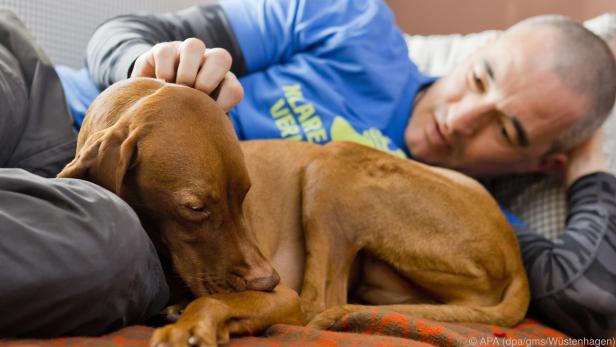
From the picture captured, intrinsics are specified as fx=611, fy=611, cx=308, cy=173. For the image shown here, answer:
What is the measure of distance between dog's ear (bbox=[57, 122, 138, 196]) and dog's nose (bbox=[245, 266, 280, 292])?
361 mm

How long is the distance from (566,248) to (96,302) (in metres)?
1.87

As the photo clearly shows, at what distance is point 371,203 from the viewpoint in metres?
2.04

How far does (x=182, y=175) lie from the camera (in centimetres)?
136

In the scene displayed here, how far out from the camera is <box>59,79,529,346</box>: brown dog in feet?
4.50

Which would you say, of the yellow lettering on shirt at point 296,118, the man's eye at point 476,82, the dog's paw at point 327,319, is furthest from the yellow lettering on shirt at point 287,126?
the dog's paw at point 327,319

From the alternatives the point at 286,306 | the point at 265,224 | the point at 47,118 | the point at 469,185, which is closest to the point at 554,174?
the point at 469,185

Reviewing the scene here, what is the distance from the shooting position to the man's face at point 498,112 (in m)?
2.56

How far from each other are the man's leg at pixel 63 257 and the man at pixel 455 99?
1167 millimetres

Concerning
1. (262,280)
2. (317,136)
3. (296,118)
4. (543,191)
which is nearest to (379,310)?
(262,280)

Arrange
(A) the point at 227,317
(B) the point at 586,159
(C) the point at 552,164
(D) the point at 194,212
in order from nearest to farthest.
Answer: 1. (A) the point at 227,317
2. (D) the point at 194,212
3. (B) the point at 586,159
4. (C) the point at 552,164

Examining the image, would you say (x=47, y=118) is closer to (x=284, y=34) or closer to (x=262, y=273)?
(x=262, y=273)

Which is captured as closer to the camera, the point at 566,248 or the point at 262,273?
the point at 262,273

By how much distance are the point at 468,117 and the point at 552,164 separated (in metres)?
0.54

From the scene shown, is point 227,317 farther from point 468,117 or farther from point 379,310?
point 468,117
